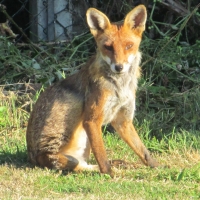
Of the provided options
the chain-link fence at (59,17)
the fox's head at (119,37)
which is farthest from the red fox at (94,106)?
the chain-link fence at (59,17)

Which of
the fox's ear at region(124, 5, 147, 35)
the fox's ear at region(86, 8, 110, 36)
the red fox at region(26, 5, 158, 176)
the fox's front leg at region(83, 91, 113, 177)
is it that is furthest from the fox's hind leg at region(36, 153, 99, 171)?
the fox's ear at region(124, 5, 147, 35)

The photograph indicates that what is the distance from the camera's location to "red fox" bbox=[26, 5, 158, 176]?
631 cm

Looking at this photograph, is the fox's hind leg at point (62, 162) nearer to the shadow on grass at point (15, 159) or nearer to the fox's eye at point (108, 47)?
the shadow on grass at point (15, 159)

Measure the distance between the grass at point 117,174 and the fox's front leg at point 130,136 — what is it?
0.41 feet

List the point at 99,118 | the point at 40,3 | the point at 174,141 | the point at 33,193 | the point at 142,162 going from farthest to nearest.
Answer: the point at 40,3
the point at 174,141
the point at 142,162
the point at 99,118
the point at 33,193

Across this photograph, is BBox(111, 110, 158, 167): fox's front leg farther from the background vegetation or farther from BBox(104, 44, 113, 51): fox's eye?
BBox(104, 44, 113, 51): fox's eye

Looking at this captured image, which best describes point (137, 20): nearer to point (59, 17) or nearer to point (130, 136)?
point (130, 136)

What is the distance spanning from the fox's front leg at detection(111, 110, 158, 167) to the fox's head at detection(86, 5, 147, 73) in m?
0.65

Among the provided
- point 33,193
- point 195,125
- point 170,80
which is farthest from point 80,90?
point 170,80

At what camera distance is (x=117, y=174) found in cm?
627

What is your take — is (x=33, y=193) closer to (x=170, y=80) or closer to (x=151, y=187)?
(x=151, y=187)

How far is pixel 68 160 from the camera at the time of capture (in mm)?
6430

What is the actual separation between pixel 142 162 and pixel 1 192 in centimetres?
181

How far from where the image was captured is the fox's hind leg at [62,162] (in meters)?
6.43
